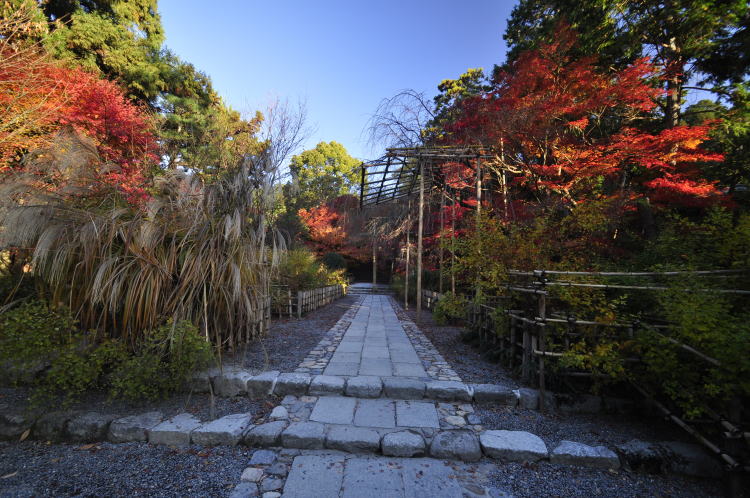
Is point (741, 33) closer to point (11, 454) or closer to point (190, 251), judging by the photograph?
point (190, 251)

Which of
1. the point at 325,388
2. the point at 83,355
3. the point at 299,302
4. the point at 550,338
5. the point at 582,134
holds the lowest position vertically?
the point at 325,388

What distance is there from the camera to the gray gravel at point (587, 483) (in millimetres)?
1458

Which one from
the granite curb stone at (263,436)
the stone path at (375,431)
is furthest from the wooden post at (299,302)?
the granite curb stone at (263,436)

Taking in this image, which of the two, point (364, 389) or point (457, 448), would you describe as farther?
point (364, 389)

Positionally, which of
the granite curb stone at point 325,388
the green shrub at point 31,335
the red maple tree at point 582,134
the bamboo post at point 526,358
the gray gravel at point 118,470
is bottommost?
the gray gravel at point 118,470

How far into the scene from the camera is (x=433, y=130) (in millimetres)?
7465

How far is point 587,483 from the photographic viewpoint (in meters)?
1.52

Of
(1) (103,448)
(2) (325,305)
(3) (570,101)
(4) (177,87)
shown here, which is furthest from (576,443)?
(4) (177,87)

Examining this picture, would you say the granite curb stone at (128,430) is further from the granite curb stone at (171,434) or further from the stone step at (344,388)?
the stone step at (344,388)

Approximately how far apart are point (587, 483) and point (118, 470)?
2461 millimetres

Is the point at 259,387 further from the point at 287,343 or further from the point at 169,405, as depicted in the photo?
the point at 287,343

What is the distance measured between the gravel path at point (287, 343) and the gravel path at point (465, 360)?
157 cm

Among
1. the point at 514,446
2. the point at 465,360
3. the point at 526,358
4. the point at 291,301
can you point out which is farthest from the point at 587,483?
the point at 291,301

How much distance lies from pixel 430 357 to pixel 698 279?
2229 millimetres
